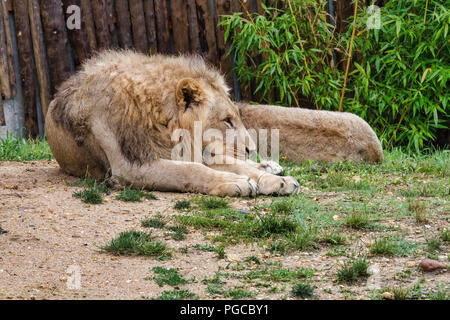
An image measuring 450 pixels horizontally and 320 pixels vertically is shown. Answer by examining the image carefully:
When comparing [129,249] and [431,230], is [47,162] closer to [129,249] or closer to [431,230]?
[129,249]

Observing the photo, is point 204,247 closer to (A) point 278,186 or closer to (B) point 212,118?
(A) point 278,186

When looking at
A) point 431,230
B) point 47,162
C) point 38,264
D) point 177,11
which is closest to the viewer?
point 38,264

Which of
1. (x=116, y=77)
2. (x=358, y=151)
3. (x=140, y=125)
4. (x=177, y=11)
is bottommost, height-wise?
(x=358, y=151)

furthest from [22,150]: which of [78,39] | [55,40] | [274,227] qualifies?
[274,227]

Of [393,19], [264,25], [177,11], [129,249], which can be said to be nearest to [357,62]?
[393,19]

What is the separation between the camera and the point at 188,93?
4.95m

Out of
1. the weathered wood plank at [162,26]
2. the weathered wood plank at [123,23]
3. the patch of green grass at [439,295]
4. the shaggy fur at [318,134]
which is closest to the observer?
the patch of green grass at [439,295]

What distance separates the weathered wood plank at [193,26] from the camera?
765cm

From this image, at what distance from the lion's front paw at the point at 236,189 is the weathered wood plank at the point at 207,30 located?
11.6ft

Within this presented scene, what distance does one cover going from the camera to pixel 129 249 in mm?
3299

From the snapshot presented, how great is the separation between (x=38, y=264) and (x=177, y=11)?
5.14 metres

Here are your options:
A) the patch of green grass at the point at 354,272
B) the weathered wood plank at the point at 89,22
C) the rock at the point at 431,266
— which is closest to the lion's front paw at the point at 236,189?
the patch of green grass at the point at 354,272

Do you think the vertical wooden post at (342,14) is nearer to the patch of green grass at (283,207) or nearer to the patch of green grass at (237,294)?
the patch of green grass at (283,207)

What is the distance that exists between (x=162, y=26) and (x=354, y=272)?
214 inches
